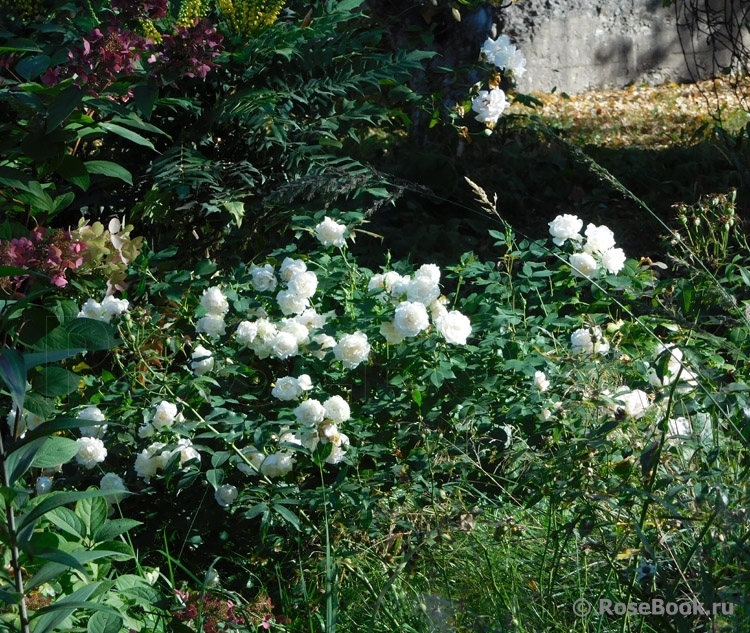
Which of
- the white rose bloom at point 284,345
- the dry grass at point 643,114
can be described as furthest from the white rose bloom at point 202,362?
the dry grass at point 643,114

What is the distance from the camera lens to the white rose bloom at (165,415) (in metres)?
2.51

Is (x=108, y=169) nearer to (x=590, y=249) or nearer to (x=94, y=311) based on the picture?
(x=94, y=311)

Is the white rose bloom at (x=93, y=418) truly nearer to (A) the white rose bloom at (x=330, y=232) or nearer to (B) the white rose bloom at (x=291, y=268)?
(B) the white rose bloom at (x=291, y=268)

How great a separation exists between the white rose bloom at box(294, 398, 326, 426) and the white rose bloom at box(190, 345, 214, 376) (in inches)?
14.3

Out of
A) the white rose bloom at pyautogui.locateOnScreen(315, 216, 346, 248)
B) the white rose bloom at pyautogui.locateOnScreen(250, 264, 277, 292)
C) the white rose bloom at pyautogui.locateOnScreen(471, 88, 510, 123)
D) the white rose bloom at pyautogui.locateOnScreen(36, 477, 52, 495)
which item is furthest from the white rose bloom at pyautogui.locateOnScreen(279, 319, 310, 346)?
the white rose bloom at pyautogui.locateOnScreen(471, 88, 510, 123)

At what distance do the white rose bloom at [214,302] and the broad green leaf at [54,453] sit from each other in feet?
2.69

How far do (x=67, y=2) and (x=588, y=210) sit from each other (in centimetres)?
348

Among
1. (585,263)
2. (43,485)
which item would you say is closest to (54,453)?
(43,485)

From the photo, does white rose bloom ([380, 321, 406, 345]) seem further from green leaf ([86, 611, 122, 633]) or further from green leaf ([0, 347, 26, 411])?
green leaf ([0, 347, 26, 411])

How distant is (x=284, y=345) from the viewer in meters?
2.61

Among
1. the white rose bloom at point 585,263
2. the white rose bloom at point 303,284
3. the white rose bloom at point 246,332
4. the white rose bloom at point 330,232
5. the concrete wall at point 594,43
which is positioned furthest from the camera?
the concrete wall at point 594,43

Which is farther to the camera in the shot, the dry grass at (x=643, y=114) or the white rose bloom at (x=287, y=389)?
the dry grass at (x=643, y=114)

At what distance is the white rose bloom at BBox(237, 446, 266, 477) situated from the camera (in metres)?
2.52

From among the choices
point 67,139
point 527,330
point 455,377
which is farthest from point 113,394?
point 527,330
